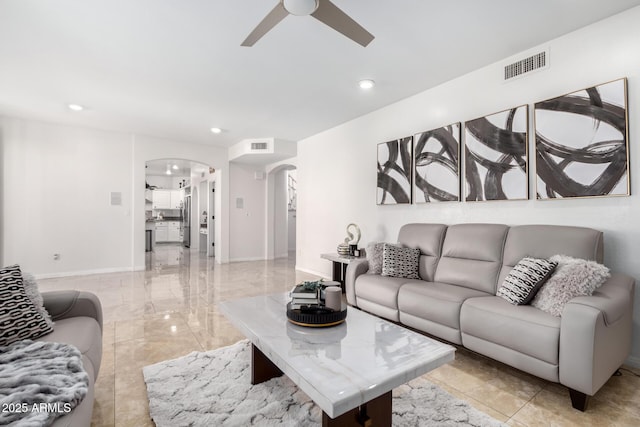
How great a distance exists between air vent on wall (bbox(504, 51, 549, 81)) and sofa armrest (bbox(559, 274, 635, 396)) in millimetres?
2089

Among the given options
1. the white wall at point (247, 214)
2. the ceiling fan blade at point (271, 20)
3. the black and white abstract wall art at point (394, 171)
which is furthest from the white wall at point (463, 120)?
the ceiling fan blade at point (271, 20)

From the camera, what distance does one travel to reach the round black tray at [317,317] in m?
1.83

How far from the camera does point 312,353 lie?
1495mm

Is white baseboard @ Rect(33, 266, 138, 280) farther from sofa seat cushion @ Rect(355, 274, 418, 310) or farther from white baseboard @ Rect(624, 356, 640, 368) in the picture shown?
white baseboard @ Rect(624, 356, 640, 368)

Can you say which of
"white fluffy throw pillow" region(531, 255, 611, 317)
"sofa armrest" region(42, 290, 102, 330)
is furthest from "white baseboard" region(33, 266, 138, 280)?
"white fluffy throw pillow" region(531, 255, 611, 317)

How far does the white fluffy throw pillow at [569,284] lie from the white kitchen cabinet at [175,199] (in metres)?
12.8

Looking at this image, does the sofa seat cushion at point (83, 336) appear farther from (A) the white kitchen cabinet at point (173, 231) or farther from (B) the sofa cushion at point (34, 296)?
(A) the white kitchen cabinet at point (173, 231)

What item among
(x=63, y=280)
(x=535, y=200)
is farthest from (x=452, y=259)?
(x=63, y=280)

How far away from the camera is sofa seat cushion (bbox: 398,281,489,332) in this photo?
2.44 m

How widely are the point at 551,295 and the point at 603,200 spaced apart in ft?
3.40

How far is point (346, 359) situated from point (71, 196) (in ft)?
20.7

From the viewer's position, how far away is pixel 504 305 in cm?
221

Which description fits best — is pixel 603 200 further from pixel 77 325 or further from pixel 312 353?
pixel 77 325

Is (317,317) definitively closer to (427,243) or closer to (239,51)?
(427,243)
